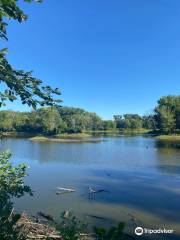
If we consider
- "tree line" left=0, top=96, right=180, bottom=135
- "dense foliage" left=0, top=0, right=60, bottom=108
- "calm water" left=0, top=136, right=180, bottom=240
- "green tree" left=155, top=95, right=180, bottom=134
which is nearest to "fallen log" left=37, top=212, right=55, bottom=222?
"calm water" left=0, top=136, right=180, bottom=240

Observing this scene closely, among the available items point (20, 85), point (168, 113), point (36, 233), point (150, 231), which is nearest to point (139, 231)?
point (150, 231)

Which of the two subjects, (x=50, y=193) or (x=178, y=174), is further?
(x=178, y=174)

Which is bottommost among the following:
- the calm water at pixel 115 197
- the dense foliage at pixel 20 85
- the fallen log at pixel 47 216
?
the calm water at pixel 115 197

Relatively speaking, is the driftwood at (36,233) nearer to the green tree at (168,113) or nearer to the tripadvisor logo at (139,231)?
the tripadvisor logo at (139,231)

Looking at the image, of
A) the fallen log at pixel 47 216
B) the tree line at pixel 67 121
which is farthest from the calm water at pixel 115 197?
the tree line at pixel 67 121

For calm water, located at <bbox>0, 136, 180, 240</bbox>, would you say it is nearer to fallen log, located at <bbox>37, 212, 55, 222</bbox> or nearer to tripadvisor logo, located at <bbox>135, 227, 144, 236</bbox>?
tripadvisor logo, located at <bbox>135, 227, 144, 236</bbox>

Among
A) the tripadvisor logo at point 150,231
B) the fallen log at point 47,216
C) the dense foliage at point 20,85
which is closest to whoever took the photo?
the dense foliage at point 20,85

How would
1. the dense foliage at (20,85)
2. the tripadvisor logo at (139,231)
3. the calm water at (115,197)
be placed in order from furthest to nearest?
the calm water at (115,197) → the tripadvisor logo at (139,231) → the dense foliage at (20,85)

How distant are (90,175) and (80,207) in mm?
11190

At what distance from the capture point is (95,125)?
199125 mm

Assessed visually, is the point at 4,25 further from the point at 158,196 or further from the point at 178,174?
the point at 178,174

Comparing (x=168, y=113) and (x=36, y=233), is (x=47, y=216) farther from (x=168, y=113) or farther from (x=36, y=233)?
(x=168, y=113)

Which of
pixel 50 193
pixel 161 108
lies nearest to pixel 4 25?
pixel 50 193

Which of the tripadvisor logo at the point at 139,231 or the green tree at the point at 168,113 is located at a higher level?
the green tree at the point at 168,113
